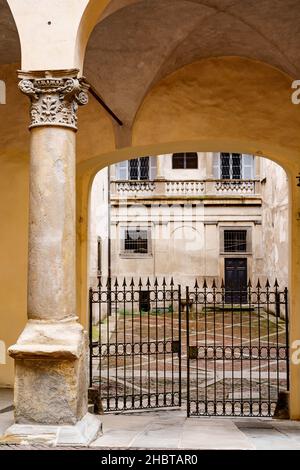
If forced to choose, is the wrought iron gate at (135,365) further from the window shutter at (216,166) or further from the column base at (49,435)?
the window shutter at (216,166)

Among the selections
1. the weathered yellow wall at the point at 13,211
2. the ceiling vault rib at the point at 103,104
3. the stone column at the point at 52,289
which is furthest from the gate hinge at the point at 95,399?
the ceiling vault rib at the point at 103,104

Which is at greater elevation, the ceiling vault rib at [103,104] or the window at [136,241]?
the ceiling vault rib at [103,104]

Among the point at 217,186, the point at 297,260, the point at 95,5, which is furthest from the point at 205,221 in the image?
the point at 95,5

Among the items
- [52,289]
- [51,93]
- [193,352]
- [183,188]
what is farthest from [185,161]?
[52,289]

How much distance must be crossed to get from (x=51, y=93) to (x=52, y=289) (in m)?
1.67

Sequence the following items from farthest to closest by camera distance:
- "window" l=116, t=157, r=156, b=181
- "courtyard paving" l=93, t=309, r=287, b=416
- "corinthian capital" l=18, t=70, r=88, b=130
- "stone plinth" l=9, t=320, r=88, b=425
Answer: "window" l=116, t=157, r=156, b=181 → "courtyard paving" l=93, t=309, r=287, b=416 → "corinthian capital" l=18, t=70, r=88, b=130 → "stone plinth" l=9, t=320, r=88, b=425

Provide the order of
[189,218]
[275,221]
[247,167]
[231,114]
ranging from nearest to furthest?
[231,114] < [275,221] < [189,218] < [247,167]

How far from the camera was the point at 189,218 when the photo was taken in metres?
24.1

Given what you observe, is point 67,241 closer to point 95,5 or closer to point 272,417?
point 95,5

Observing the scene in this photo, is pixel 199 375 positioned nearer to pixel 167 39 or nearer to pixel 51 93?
pixel 167 39

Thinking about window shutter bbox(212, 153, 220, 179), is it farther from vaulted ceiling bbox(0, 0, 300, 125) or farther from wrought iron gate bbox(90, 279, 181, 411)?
vaulted ceiling bbox(0, 0, 300, 125)

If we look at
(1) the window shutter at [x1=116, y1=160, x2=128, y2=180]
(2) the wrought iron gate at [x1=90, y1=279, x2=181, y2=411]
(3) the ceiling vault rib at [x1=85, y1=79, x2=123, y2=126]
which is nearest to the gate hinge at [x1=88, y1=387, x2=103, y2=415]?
(2) the wrought iron gate at [x1=90, y1=279, x2=181, y2=411]

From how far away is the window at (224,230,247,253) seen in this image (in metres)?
24.5

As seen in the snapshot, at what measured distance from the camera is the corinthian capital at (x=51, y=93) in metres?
4.71
